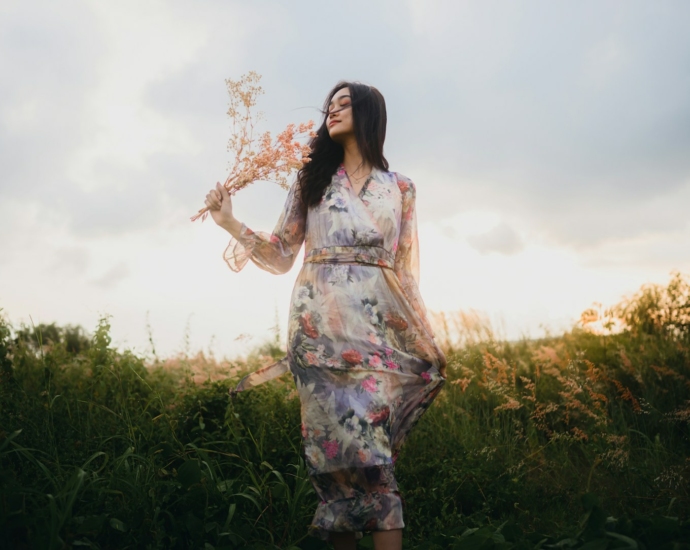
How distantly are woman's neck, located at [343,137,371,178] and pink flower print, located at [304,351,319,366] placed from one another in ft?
3.26

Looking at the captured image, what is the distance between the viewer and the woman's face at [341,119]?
3.37 metres

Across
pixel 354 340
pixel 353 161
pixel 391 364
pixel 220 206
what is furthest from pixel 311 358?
pixel 353 161

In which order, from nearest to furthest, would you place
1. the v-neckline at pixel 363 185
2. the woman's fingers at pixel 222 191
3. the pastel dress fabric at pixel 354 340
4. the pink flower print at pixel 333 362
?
the pastel dress fabric at pixel 354 340, the pink flower print at pixel 333 362, the woman's fingers at pixel 222 191, the v-neckline at pixel 363 185

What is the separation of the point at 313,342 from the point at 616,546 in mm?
1439

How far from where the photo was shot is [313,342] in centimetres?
293

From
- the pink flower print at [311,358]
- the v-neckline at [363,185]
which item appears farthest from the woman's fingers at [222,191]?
the pink flower print at [311,358]

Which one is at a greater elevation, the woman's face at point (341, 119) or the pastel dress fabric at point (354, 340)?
the woman's face at point (341, 119)

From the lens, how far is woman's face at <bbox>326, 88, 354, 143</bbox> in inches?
133

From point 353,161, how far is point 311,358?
1.11 meters

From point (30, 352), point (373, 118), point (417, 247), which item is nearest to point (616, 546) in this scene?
point (417, 247)

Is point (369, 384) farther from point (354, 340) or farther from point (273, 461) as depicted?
point (273, 461)

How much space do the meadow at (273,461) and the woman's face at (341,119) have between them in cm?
176

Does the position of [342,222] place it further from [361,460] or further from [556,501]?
[556,501]

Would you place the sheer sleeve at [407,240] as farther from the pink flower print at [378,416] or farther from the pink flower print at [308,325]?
the pink flower print at [378,416]
